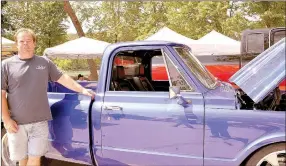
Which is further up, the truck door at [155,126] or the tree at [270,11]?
the tree at [270,11]

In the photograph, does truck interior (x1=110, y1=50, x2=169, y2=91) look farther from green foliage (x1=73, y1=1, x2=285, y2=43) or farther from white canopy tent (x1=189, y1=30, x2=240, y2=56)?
green foliage (x1=73, y1=1, x2=285, y2=43)

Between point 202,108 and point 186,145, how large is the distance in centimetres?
43

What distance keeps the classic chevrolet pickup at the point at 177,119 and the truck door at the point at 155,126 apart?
1 centimetres

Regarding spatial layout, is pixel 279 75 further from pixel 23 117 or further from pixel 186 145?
pixel 23 117

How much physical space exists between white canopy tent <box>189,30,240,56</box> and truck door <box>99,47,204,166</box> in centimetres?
941

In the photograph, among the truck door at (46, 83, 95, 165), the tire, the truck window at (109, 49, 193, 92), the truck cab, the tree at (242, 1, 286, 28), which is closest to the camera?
the tire

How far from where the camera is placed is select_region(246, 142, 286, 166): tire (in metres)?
3.31

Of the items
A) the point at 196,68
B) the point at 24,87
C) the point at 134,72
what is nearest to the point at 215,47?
the point at 134,72

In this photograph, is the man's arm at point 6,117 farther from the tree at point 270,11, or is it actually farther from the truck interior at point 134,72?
the tree at point 270,11

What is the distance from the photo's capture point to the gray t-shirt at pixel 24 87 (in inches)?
141

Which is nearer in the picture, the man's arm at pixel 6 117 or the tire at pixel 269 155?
the tire at pixel 269 155

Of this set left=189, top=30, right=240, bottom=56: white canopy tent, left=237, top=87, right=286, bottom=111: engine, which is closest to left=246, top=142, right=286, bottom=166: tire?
left=237, top=87, right=286, bottom=111: engine


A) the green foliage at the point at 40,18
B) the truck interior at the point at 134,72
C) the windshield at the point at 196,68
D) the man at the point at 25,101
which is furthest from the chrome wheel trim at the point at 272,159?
the green foliage at the point at 40,18

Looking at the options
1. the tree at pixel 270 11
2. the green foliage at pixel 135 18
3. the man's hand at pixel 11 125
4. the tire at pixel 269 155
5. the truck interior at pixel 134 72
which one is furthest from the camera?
the green foliage at pixel 135 18
